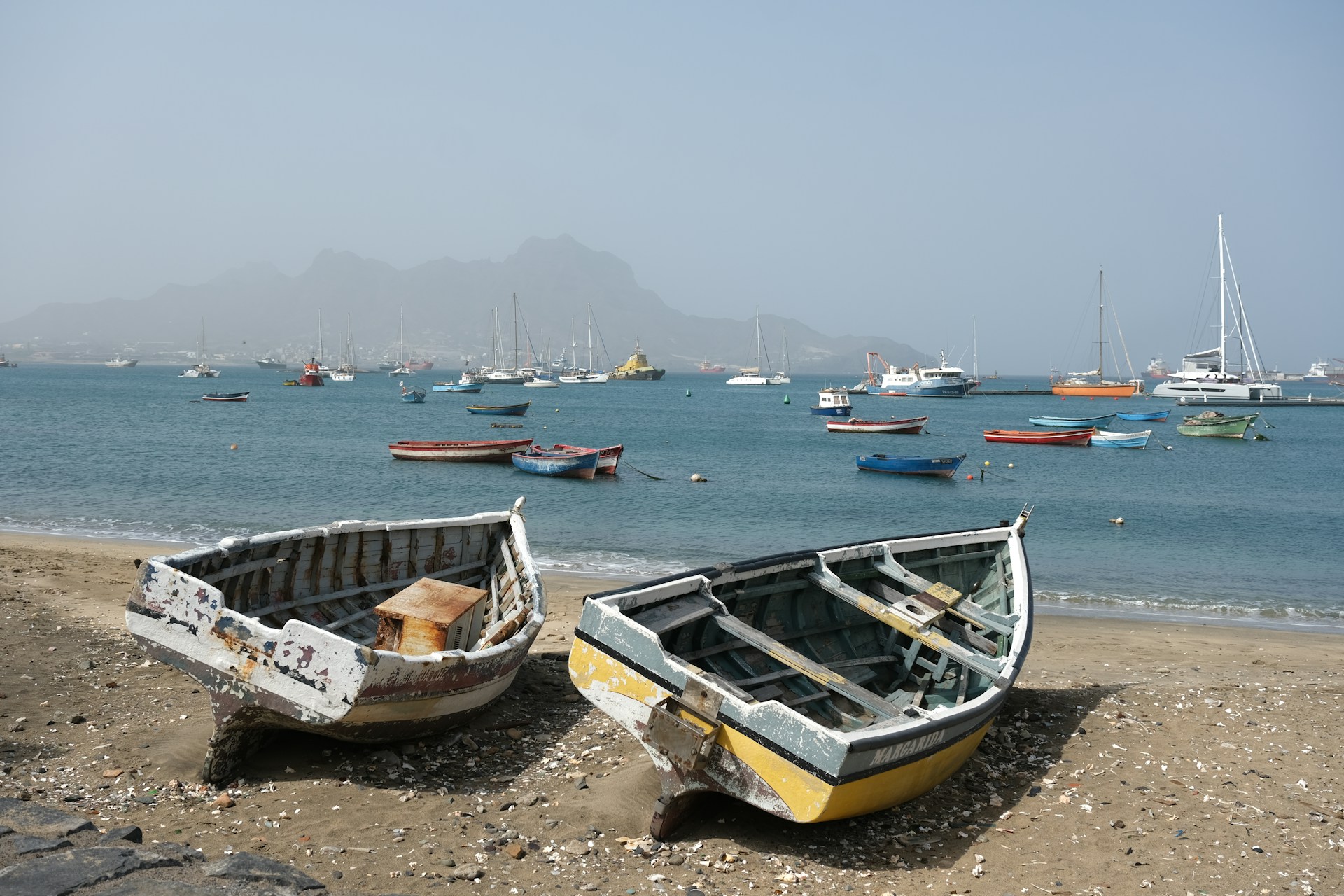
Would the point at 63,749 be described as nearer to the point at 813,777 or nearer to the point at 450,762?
the point at 450,762

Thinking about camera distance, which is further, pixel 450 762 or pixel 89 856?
pixel 450 762

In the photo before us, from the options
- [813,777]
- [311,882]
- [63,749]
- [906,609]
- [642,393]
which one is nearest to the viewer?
[311,882]

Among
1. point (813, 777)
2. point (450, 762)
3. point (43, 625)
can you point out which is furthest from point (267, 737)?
point (43, 625)

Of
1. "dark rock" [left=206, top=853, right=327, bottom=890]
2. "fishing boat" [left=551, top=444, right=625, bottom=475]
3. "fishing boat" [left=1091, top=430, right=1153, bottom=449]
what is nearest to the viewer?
"dark rock" [left=206, top=853, right=327, bottom=890]

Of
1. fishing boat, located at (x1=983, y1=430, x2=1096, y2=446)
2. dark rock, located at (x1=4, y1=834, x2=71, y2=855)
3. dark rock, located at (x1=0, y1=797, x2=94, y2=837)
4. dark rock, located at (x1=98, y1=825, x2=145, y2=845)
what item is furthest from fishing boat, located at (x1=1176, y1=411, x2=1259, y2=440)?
dark rock, located at (x1=4, y1=834, x2=71, y2=855)

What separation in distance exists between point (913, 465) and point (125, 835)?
36.3 m

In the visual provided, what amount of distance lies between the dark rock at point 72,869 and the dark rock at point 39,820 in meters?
0.59

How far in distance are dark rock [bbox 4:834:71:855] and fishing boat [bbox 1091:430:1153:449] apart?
5651 cm

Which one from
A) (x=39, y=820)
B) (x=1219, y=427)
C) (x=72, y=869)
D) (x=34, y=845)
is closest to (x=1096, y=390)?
(x=1219, y=427)

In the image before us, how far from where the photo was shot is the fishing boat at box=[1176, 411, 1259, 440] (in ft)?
206

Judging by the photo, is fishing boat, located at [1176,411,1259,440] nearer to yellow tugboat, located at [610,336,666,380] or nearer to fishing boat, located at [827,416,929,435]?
fishing boat, located at [827,416,929,435]

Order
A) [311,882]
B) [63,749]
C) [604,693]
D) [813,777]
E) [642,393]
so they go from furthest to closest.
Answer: [642,393], [63,749], [604,693], [813,777], [311,882]

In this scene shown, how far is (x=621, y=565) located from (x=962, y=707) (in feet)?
45.9

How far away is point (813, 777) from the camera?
6.61 metres
